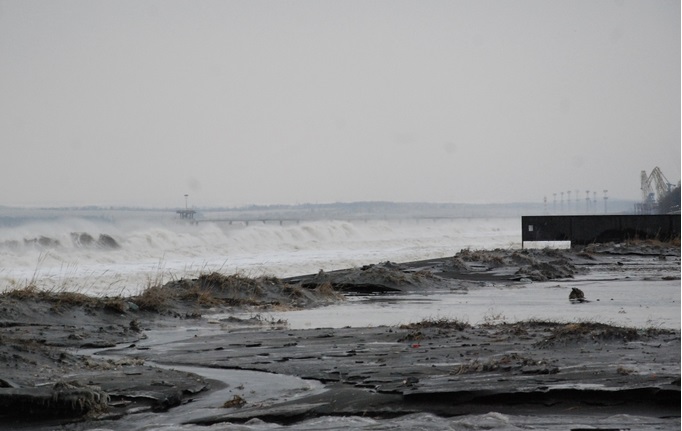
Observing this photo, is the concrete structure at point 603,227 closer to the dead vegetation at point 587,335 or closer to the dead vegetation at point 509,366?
the dead vegetation at point 587,335

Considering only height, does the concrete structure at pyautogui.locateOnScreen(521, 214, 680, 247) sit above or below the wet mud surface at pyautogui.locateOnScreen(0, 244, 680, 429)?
above

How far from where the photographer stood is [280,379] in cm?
1048

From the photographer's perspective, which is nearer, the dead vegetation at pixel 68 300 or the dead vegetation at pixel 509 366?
the dead vegetation at pixel 509 366

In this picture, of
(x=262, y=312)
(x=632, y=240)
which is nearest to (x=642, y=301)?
(x=262, y=312)

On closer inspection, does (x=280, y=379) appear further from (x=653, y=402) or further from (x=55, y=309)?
(x=55, y=309)

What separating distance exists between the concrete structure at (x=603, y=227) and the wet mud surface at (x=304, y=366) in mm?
36591

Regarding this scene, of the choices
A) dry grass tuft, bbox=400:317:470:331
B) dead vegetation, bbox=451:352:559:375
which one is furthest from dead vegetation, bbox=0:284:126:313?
dead vegetation, bbox=451:352:559:375

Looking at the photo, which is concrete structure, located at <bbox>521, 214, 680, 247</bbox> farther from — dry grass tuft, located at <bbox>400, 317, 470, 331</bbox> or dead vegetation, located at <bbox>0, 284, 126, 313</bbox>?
dry grass tuft, located at <bbox>400, 317, 470, 331</bbox>

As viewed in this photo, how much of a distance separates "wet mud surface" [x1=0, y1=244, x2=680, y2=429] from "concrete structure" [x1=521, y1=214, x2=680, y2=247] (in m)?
36.6

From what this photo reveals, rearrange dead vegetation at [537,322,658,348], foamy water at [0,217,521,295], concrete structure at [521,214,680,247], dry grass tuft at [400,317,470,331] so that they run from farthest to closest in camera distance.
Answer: concrete structure at [521,214,680,247], foamy water at [0,217,521,295], dry grass tuft at [400,317,470,331], dead vegetation at [537,322,658,348]

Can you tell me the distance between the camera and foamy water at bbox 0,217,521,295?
33.7 meters

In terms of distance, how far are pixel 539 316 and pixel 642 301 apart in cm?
408

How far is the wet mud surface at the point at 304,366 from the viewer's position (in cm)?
859

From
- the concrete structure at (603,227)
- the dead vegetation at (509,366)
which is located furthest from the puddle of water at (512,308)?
the concrete structure at (603,227)
